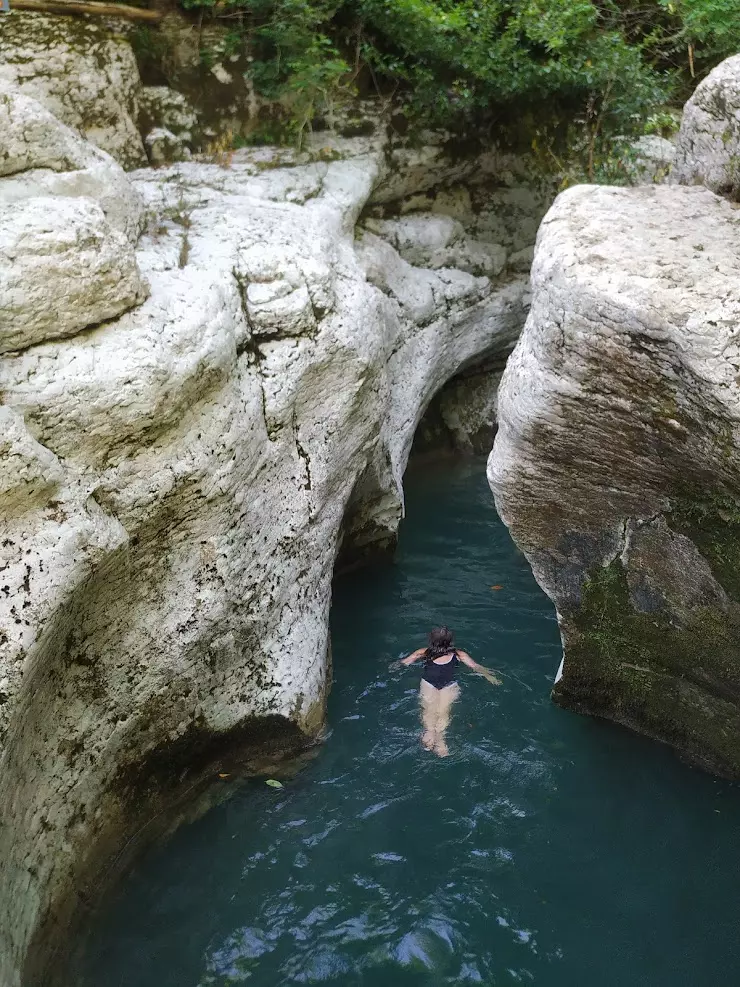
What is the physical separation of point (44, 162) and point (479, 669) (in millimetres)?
5277

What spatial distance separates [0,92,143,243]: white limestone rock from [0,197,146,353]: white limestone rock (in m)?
0.28

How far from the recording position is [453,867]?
19.2 ft

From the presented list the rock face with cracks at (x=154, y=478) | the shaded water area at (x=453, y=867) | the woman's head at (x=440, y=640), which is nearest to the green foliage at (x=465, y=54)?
the rock face with cracks at (x=154, y=478)

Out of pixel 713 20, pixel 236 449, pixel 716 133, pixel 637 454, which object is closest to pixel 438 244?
pixel 713 20

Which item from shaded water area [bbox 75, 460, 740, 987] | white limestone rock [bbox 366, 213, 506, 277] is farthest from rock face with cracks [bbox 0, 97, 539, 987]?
white limestone rock [bbox 366, 213, 506, 277]

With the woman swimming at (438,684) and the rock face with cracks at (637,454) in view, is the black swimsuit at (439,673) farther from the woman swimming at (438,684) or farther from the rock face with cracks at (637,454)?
the rock face with cracks at (637,454)

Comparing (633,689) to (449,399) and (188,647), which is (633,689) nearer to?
(188,647)

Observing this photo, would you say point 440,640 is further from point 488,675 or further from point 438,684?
point 488,675

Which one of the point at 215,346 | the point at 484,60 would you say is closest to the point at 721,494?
the point at 215,346

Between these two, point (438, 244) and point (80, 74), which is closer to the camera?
point (80, 74)

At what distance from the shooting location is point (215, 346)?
5504 millimetres

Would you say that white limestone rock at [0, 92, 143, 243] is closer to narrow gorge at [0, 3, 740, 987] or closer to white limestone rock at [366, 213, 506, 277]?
narrow gorge at [0, 3, 740, 987]


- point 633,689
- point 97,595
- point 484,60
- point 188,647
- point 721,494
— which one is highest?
point 484,60

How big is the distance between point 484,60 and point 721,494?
6.13 meters
